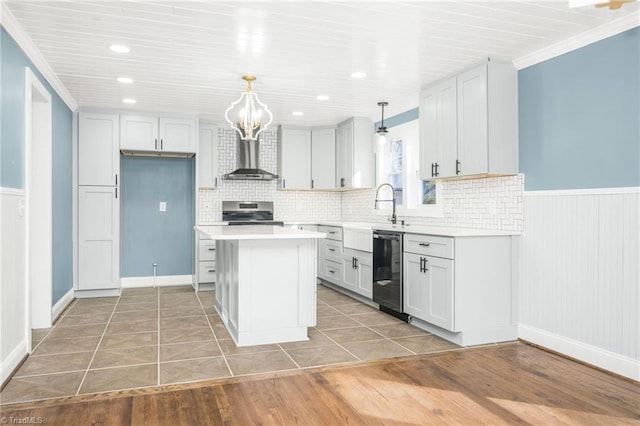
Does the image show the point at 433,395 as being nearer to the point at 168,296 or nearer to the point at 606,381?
the point at 606,381

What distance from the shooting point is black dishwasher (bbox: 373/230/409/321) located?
4.40 meters

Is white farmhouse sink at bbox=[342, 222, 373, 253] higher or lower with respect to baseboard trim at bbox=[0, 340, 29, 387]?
higher

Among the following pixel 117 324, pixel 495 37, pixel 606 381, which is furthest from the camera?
pixel 117 324

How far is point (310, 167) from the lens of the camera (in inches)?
269

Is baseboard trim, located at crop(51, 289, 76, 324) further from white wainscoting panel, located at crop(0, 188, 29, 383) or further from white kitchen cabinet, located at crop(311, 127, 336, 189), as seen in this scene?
white kitchen cabinet, located at crop(311, 127, 336, 189)

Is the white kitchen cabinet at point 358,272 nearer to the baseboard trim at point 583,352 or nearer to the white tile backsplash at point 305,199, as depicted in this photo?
the white tile backsplash at point 305,199

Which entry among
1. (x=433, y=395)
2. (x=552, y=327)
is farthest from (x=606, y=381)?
(x=433, y=395)

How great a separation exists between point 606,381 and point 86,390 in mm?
3321

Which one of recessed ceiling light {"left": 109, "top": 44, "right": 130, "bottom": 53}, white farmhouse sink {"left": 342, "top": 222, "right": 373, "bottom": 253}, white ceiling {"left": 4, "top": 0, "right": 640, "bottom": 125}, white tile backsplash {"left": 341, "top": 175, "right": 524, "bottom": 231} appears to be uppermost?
white ceiling {"left": 4, "top": 0, "right": 640, "bottom": 125}

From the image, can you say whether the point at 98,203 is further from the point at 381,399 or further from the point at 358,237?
the point at 381,399

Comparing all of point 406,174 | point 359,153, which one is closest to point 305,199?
point 359,153

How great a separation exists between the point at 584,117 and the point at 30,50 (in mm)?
4248

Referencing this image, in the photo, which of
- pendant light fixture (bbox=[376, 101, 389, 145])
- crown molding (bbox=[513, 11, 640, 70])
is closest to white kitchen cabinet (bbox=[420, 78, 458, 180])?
pendant light fixture (bbox=[376, 101, 389, 145])

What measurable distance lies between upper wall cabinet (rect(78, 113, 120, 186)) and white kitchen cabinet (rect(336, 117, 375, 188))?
306cm
